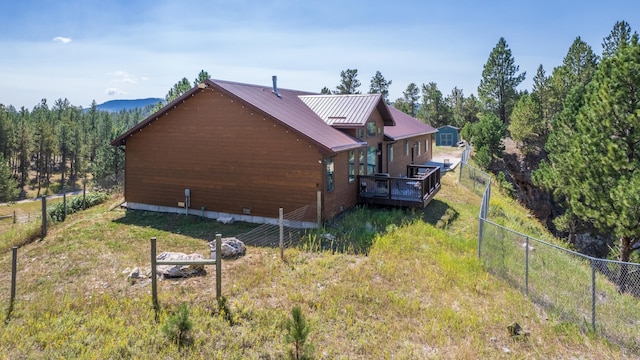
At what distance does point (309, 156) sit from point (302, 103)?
5.95 metres


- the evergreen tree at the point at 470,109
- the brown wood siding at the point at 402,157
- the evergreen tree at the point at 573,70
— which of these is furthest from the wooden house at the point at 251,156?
the evergreen tree at the point at 470,109

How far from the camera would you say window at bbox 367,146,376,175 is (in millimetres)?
18578

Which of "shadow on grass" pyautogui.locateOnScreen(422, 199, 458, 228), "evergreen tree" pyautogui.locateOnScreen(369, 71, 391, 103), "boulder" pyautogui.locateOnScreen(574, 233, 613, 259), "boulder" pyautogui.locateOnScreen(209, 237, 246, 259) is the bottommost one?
"boulder" pyautogui.locateOnScreen(574, 233, 613, 259)

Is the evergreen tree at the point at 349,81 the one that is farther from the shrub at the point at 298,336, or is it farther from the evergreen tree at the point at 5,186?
the shrub at the point at 298,336

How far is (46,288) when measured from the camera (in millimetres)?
8969

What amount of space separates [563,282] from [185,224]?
11957 millimetres

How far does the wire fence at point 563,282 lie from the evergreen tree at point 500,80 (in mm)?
39599

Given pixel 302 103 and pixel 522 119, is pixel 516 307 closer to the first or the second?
pixel 302 103

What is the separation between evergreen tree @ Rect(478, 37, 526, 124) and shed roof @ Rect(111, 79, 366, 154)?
34949 millimetres

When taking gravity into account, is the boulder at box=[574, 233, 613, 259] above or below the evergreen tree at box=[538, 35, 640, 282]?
below

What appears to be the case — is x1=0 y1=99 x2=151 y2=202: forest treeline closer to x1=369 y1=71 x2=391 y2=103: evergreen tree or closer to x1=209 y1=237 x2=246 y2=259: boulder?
x1=369 y1=71 x2=391 y2=103: evergreen tree

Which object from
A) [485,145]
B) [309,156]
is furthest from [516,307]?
[485,145]

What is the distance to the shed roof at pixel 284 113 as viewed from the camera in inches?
543

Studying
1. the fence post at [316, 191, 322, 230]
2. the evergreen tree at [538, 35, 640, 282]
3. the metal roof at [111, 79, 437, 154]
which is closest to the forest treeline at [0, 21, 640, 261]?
the evergreen tree at [538, 35, 640, 282]
